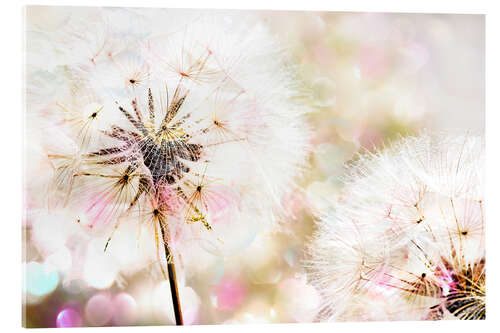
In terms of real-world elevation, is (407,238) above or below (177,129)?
below

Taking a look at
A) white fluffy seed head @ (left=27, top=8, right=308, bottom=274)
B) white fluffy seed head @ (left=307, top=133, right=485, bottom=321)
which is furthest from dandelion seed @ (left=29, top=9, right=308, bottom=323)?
white fluffy seed head @ (left=307, top=133, right=485, bottom=321)

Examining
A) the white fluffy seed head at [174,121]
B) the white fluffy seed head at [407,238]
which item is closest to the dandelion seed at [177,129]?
the white fluffy seed head at [174,121]

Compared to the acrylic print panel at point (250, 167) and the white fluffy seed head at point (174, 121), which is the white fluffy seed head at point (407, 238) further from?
the white fluffy seed head at point (174, 121)

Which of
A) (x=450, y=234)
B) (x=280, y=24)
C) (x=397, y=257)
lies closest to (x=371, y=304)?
(x=397, y=257)

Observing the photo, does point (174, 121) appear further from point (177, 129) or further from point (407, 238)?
point (407, 238)

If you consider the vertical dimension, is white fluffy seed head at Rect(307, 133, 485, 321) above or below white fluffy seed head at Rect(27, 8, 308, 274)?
below

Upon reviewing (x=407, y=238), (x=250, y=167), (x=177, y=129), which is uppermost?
(x=177, y=129)

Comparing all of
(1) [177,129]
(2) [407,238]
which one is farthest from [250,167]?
(2) [407,238]

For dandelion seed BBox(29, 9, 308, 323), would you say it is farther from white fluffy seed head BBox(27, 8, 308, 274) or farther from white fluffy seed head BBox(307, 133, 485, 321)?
white fluffy seed head BBox(307, 133, 485, 321)
